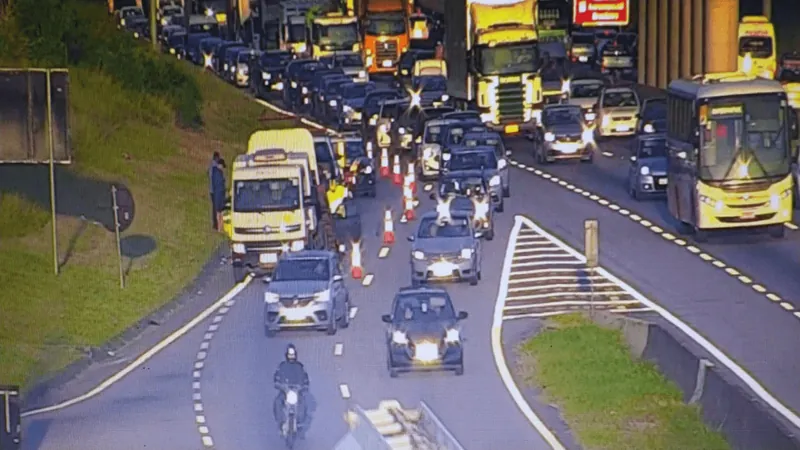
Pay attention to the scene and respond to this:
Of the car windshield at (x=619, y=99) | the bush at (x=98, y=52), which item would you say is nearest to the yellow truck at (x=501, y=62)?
the car windshield at (x=619, y=99)

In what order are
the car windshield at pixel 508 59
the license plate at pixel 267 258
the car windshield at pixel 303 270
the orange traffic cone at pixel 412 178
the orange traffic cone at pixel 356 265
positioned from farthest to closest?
the car windshield at pixel 508 59 → the orange traffic cone at pixel 412 178 → the orange traffic cone at pixel 356 265 → the license plate at pixel 267 258 → the car windshield at pixel 303 270

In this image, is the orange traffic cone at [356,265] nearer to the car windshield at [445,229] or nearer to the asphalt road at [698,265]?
the car windshield at [445,229]

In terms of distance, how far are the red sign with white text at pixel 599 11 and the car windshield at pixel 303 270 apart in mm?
49425

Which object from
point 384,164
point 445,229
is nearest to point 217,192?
point 445,229

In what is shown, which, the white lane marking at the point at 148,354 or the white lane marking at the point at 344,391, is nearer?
the white lane marking at the point at 344,391

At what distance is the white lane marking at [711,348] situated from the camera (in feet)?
92.2

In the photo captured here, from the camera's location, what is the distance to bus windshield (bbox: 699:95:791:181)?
4162cm

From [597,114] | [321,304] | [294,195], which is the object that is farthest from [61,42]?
[321,304]

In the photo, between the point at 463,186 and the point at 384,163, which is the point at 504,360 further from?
the point at 384,163

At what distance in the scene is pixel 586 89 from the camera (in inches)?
2717

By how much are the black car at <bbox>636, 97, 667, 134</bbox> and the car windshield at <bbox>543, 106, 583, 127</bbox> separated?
2017 millimetres

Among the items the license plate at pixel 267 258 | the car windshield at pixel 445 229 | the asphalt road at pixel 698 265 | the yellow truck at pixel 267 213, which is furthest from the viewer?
the license plate at pixel 267 258

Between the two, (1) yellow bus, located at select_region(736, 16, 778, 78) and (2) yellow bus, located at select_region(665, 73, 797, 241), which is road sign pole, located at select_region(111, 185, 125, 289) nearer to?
(2) yellow bus, located at select_region(665, 73, 797, 241)

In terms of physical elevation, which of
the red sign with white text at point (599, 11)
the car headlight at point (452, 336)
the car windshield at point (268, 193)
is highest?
the red sign with white text at point (599, 11)
